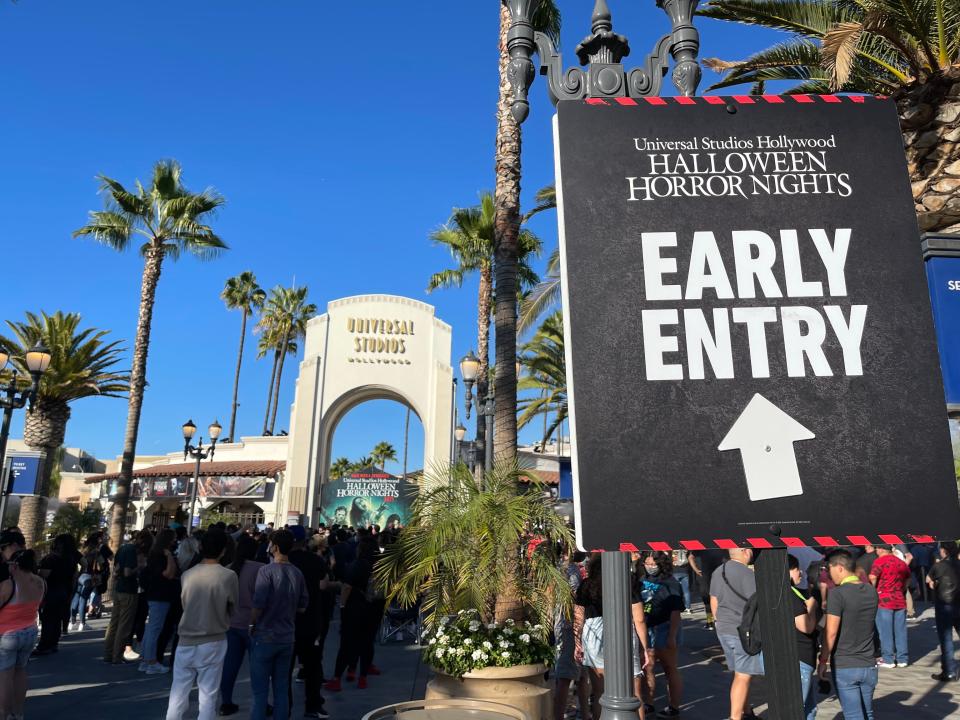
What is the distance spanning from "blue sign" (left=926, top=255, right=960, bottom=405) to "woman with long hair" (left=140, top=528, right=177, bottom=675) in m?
10.0

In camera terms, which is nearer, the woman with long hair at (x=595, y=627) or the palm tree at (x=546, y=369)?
the woman with long hair at (x=595, y=627)

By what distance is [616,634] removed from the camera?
3.05m

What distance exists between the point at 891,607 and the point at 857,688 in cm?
545

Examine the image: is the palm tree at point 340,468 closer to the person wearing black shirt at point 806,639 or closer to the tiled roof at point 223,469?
the tiled roof at point 223,469

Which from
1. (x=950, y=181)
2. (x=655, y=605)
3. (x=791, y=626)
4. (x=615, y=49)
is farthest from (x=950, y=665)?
(x=615, y=49)

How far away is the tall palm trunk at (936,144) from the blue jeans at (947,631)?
18.3 ft

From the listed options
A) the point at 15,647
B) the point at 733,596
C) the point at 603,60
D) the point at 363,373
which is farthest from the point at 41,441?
the point at 603,60

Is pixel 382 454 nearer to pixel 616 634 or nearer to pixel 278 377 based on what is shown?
pixel 278 377

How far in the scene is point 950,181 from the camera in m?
9.92

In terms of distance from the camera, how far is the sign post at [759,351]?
260 centimetres

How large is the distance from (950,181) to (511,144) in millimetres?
6443

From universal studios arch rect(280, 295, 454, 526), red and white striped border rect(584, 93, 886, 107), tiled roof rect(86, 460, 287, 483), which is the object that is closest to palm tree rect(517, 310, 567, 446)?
universal studios arch rect(280, 295, 454, 526)

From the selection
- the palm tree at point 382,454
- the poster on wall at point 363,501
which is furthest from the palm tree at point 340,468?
the poster on wall at point 363,501

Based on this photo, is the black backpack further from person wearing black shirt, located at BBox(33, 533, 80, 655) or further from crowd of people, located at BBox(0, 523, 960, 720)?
person wearing black shirt, located at BBox(33, 533, 80, 655)
